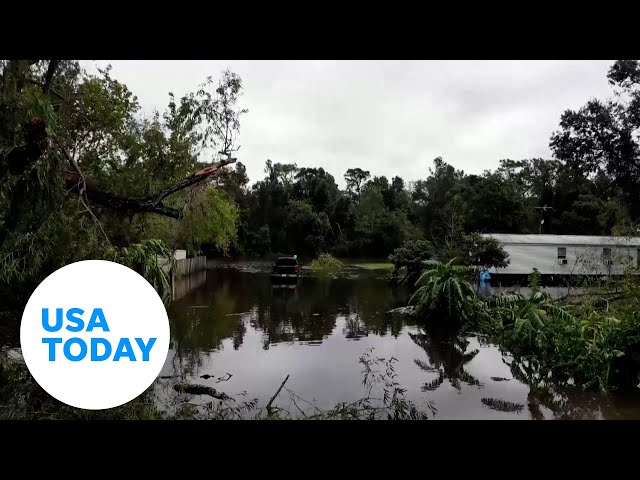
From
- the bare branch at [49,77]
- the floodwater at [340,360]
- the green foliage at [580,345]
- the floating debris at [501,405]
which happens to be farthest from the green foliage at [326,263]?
the floating debris at [501,405]

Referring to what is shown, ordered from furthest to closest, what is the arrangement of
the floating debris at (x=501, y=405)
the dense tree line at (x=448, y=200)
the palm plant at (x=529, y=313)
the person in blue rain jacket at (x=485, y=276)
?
the person in blue rain jacket at (x=485, y=276)
the dense tree line at (x=448, y=200)
the palm plant at (x=529, y=313)
the floating debris at (x=501, y=405)

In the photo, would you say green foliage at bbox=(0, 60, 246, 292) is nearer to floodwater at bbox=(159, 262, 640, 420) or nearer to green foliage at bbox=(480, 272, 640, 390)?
floodwater at bbox=(159, 262, 640, 420)

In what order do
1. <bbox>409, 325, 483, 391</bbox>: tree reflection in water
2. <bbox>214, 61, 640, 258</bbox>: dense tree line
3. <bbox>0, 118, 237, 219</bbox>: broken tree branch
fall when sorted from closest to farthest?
<bbox>0, 118, 237, 219</bbox>: broken tree branch → <bbox>409, 325, 483, 391</bbox>: tree reflection in water → <bbox>214, 61, 640, 258</bbox>: dense tree line

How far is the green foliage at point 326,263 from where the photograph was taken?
16.3m

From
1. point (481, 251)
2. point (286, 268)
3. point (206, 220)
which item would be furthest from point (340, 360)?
point (286, 268)

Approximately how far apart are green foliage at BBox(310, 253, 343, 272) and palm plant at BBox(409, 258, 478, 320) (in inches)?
302

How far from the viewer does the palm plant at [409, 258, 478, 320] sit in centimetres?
819

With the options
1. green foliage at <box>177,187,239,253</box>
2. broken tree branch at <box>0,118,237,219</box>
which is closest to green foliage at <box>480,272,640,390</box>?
broken tree branch at <box>0,118,237,219</box>

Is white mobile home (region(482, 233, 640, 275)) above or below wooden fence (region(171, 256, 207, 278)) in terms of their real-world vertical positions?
above

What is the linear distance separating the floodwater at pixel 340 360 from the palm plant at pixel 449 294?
19.6 inches

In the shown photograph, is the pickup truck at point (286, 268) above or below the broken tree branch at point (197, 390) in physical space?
above

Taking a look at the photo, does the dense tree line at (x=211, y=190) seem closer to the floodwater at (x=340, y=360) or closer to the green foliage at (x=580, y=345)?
the floodwater at (x=340, y=360)

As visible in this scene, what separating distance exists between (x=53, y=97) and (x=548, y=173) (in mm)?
19987
